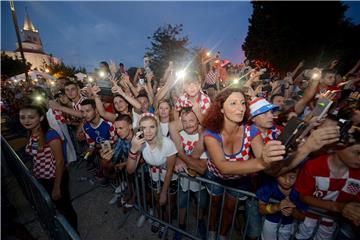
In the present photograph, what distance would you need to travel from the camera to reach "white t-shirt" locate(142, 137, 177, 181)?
9.35ft

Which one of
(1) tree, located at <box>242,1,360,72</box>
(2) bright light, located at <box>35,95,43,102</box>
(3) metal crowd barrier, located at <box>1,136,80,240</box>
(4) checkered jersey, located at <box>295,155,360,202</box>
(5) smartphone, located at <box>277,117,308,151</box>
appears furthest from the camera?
(1) tree, located at <box>242,1,360,72</box>

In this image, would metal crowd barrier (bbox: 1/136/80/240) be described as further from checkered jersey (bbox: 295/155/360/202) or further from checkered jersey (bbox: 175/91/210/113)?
checkered jersey (bbox: 175/91/210/113)

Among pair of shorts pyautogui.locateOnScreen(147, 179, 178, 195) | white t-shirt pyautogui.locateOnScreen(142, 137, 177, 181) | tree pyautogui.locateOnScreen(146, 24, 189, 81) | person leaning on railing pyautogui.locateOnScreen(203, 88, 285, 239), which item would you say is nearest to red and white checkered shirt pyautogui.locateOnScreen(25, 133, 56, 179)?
white t-shirt pyautogui.locateOnScreen(142, 137, 177, 181)

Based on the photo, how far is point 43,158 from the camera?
114 inches

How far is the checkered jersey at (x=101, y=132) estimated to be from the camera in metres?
3.95

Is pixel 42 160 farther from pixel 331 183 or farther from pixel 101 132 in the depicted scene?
pixel 331 183

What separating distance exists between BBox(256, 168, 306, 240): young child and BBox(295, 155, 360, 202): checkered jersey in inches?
4.5

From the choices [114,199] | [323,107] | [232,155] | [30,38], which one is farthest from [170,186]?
[30,38]

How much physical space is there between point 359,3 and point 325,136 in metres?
77.9

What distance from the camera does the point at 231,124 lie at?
101 inches

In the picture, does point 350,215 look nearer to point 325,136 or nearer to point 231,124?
point 325,136

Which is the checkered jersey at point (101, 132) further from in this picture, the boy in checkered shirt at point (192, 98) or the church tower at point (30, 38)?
the church tower at point (30, 38)

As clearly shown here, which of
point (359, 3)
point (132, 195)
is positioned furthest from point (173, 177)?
point (359, 3)

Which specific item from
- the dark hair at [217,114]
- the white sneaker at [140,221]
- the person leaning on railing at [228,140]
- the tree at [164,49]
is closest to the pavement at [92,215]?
the white sneaker at [140,221]
